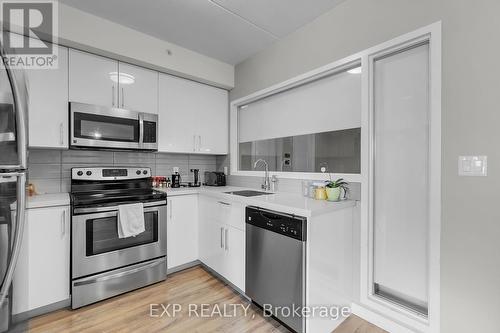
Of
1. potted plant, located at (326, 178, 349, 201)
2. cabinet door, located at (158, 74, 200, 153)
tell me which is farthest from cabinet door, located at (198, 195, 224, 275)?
potted plant, located at (326, 178, 349, 201)

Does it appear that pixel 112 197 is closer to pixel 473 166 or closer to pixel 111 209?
pixel 111 209

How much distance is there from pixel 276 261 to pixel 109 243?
59.7 inches

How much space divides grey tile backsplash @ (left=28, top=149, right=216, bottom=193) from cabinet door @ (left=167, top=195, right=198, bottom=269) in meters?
0.65

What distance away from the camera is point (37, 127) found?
6.50ft

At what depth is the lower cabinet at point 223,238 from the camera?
81.9 inches

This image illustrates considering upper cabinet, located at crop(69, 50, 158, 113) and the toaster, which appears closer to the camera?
upper cabinet, located at crop(69, 50, 158, 113)

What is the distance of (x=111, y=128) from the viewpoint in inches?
91.5

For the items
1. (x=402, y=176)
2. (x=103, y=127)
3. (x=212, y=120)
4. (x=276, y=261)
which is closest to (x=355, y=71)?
(x=402, y=176)

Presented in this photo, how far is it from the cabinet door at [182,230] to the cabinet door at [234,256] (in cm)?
60

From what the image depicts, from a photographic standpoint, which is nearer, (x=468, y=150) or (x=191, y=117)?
(x=468, y=150)

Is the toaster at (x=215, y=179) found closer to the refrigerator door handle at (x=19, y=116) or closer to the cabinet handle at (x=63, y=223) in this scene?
the cabinet handle at (x=63, y=223)

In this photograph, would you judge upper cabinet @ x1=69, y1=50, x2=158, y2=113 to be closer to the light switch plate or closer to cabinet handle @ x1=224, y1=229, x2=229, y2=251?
cabinet handle @ x1=224, y1=229, x2=229, y2=251

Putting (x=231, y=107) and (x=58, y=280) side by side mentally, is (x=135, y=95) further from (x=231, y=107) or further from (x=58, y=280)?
(x=58, y=280)

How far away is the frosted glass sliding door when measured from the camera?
1604 millimetres
